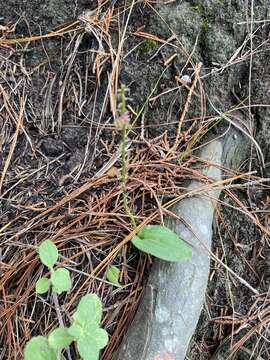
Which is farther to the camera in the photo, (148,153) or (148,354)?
(148,153)

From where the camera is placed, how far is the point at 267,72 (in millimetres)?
2006

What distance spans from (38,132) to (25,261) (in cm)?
50

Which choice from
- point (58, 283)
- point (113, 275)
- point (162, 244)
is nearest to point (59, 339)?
point (58, 283)

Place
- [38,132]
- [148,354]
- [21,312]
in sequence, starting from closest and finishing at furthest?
[148,354] → [21,312] → [38,132]

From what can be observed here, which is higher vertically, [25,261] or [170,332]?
[25,261]

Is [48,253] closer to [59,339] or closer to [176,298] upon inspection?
[59,339]

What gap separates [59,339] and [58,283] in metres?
0.16

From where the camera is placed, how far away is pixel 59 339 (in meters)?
1.47

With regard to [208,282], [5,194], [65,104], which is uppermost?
[65,104]

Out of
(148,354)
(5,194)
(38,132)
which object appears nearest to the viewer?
(148,354)

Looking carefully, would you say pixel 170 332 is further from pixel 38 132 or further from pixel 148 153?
pixel 38 132

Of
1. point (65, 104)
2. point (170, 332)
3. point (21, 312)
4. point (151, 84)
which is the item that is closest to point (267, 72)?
point (151, 84)

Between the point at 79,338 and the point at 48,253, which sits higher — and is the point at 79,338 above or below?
below

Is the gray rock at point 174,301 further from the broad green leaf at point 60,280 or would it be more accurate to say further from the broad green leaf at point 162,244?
the broad green leaf at point 60,280
